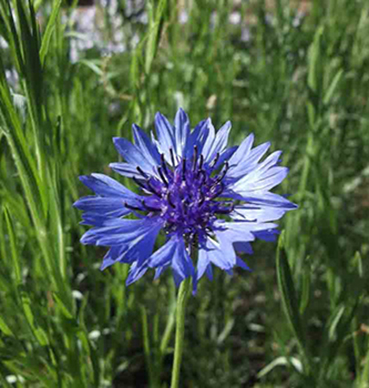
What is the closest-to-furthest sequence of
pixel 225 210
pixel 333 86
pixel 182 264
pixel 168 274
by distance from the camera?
1. pixel 182 264
2. pixel 225 210
3. pixel 333 86
4. pixel 168 274

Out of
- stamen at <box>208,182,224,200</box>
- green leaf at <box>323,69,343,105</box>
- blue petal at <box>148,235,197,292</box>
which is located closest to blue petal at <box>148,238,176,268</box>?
blue petal at <box>148,235,197,292</box>

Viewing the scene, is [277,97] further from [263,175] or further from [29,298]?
[29,298]

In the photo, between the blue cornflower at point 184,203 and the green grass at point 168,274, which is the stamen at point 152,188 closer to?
the blue cornflower at point 184,203

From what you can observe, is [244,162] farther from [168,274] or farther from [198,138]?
[168,274]

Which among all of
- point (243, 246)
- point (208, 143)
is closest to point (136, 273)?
point (243, 246)

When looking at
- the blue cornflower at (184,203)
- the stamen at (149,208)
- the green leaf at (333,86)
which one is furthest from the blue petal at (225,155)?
the green leaf at (333,86)

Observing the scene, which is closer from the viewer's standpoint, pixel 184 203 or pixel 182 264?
pixel 182 264

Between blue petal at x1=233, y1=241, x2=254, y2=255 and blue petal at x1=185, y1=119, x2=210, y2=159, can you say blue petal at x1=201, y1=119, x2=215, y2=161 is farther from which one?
blue petal at x1=233, y1=241, x2=254, y2=255
